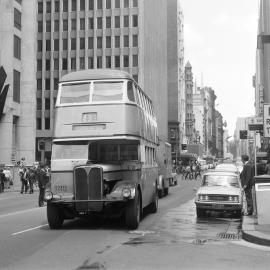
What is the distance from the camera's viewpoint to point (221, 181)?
19.0 m

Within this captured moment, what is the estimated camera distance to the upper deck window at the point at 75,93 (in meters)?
15.1

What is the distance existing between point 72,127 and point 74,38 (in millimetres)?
82052

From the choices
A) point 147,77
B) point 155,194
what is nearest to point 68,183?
point 155,194

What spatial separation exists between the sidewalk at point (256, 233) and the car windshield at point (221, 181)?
463cm

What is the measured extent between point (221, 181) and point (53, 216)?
23.0ft

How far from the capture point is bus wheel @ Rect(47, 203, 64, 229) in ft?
47.0

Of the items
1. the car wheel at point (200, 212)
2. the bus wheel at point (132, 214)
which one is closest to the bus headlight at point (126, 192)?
the bus wheel at point (132, 214)

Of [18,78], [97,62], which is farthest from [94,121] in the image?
[97,62]

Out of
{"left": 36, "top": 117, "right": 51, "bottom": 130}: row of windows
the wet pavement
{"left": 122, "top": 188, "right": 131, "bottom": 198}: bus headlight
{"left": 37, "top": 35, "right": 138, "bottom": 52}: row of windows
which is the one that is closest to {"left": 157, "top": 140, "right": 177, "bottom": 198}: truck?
the wet pavement

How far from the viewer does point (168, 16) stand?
126 metres

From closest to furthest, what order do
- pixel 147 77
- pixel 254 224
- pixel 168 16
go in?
pixel 254 224 → pixel 147 77 → pixel 168 16

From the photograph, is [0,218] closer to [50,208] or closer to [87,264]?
[50,208]

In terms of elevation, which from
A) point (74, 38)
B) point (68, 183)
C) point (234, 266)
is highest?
point (74, 38)

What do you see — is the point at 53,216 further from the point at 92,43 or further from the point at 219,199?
the point at 92,43
